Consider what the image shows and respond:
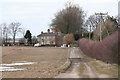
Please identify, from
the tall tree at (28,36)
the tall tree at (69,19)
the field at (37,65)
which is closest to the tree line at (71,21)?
the tall tree at (69,19)

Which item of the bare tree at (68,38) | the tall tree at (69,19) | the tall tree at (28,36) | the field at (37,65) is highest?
the tall tree at (69,19)

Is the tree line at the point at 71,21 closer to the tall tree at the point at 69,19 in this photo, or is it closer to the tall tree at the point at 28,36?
the tall tree at the point at 69,19

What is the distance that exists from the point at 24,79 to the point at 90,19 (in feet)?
285

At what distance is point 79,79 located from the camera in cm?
1290

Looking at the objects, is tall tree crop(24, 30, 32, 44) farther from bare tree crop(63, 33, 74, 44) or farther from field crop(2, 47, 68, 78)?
field crop(2, 47, 68, 78)

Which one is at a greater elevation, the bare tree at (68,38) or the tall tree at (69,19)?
the tall tree at (69,19)

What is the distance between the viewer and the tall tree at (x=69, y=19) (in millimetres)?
94438

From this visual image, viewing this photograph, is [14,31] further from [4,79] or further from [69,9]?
[4,79]

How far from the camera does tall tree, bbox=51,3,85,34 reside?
94438 millimetres

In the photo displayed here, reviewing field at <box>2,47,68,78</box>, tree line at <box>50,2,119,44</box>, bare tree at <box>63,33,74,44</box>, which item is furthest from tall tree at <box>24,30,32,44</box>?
field at <box>2,47,68,78</box>

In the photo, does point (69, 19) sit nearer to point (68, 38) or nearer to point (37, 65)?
point (68, 38)

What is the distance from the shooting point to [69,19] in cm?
9469

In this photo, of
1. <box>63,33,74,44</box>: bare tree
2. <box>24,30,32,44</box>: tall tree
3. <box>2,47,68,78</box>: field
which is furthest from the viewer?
<box>24,30,32,44</box>: tall tree

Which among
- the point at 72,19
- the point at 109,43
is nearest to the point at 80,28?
the point at 72,19
